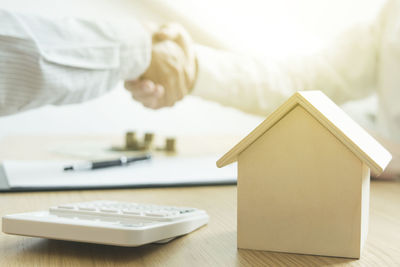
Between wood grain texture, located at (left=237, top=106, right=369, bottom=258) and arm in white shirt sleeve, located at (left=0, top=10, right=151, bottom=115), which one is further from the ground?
arm in white shirt sleeve, located at (left=0, top=10, right=151, bottom=115)

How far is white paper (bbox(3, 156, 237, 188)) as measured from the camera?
80 cm

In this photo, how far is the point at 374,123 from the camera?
54.9 inches

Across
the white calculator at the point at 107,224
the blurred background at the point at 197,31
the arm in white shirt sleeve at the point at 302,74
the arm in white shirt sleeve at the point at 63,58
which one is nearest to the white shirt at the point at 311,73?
the arm in white shirt sleeve at the point at 302,74

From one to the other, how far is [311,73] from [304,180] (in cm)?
103

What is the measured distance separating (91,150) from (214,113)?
1121mm

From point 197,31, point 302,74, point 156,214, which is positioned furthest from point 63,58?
point 197,31

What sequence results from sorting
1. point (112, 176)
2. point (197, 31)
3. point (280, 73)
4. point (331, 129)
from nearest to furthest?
point (331, 129), point (112, 176), point (280, 73), point (197, 31)

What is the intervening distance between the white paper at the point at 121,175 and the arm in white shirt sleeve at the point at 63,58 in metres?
0.14

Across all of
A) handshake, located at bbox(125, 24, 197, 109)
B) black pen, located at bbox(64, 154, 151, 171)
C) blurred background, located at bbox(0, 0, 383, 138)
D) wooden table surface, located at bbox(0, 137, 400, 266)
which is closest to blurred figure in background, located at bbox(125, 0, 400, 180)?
handshake, located at bbox(125, 24, 197, 109)

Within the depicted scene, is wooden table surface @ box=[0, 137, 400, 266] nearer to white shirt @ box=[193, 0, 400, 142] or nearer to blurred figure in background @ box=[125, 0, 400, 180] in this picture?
blurred figure in background @ box=[125, 0, 400, 180]

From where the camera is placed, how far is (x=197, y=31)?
200 cm

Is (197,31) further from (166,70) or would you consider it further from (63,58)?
(63,58)

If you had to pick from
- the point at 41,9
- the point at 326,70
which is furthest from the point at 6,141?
the point at 326,70

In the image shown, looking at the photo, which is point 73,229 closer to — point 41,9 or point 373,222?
point 373,222
